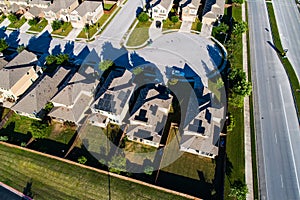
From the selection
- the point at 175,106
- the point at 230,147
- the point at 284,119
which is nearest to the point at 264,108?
the point at 284,119

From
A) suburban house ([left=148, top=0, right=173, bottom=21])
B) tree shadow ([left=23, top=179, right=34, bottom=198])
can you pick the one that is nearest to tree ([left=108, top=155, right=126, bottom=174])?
tree shadow ([left=23, top=179, right=34, bottom=198])

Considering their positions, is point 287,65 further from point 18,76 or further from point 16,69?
point 16,69

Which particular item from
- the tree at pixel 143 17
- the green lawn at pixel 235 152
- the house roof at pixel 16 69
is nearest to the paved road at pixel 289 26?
the green lawn at pixel 235 152

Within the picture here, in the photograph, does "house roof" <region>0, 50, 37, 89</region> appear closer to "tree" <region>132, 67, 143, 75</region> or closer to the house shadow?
"tree" <region>132, 67, 143, 75</region>

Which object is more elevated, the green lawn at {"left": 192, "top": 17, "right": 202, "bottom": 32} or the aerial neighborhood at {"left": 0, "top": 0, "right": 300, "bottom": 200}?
the green lawn at {"left": 192, "top": 17, "right": 202, "bottom": 32}

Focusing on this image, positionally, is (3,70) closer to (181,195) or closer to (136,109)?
(136,109)
